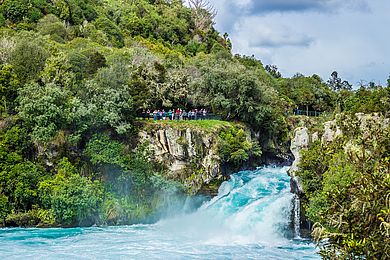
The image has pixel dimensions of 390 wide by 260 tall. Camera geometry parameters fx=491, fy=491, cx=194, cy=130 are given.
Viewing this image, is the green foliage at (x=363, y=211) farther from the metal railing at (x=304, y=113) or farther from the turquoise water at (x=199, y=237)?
the metal railing at (x=304, y=113)

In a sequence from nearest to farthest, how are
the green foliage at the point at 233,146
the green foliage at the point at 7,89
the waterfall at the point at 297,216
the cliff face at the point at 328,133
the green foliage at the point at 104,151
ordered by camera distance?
the cliff face at the point at 328,133
the waterfall at the point at 297,216
the green foliage at the point at 104,151
the green foliage at the point at 7,89
the green foliage at the point at 233,146

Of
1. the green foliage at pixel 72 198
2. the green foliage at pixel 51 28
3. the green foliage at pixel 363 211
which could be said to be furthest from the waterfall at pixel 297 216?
the green foliage at pixel 51 28

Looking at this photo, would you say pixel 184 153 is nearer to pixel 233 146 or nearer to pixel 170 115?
pixel 170 115

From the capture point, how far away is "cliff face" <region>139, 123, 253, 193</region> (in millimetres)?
40438

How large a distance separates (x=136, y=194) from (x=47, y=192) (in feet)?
22.0

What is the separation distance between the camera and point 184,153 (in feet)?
136

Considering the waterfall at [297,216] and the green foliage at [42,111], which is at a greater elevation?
the green foliage at [42,111]

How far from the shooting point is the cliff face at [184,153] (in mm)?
40438

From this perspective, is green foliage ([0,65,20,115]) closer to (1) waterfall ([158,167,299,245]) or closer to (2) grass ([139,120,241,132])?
(2) grass ([139,120,241,132])

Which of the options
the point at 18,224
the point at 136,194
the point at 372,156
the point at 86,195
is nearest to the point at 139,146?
the point at 136,194

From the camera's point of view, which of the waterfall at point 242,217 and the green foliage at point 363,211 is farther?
the waterfall at point 242,217

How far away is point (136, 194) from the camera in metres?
38.0

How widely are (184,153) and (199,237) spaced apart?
9.79 metres

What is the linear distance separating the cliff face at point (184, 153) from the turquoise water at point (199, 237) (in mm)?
2343
